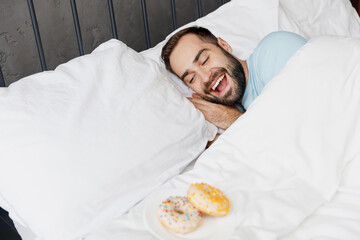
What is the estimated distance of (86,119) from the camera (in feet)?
3.34

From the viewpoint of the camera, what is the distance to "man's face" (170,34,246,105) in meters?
1.54

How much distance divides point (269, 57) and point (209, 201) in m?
0.81

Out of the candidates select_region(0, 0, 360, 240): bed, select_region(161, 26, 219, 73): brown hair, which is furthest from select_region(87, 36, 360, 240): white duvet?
select_region(161, 26, 219, 73): brown hair

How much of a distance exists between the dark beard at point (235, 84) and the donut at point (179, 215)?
0.74 m

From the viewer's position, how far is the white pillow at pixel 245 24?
170cm

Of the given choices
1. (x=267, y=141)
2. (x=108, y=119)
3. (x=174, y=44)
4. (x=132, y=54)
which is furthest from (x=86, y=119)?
(x=174, y=44)

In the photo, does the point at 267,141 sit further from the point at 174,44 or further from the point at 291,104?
the point at 174,44

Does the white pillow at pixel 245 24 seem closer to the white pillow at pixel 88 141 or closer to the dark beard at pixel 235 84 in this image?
the dark beard at pixel 235 84

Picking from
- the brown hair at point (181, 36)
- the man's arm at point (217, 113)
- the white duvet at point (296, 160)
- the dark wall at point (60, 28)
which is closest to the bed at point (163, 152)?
the white duvet at point (296, 160)

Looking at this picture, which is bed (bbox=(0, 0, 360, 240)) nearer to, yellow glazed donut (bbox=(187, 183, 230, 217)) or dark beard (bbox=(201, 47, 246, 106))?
yellow glazed donut (bbox=(187, 183, 230, 217))

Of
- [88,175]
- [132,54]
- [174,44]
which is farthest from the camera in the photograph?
[174,44]

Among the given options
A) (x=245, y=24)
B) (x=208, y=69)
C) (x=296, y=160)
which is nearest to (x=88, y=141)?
(x=296, y=160)

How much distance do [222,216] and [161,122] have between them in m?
0.38

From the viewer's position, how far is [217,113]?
144 cm
